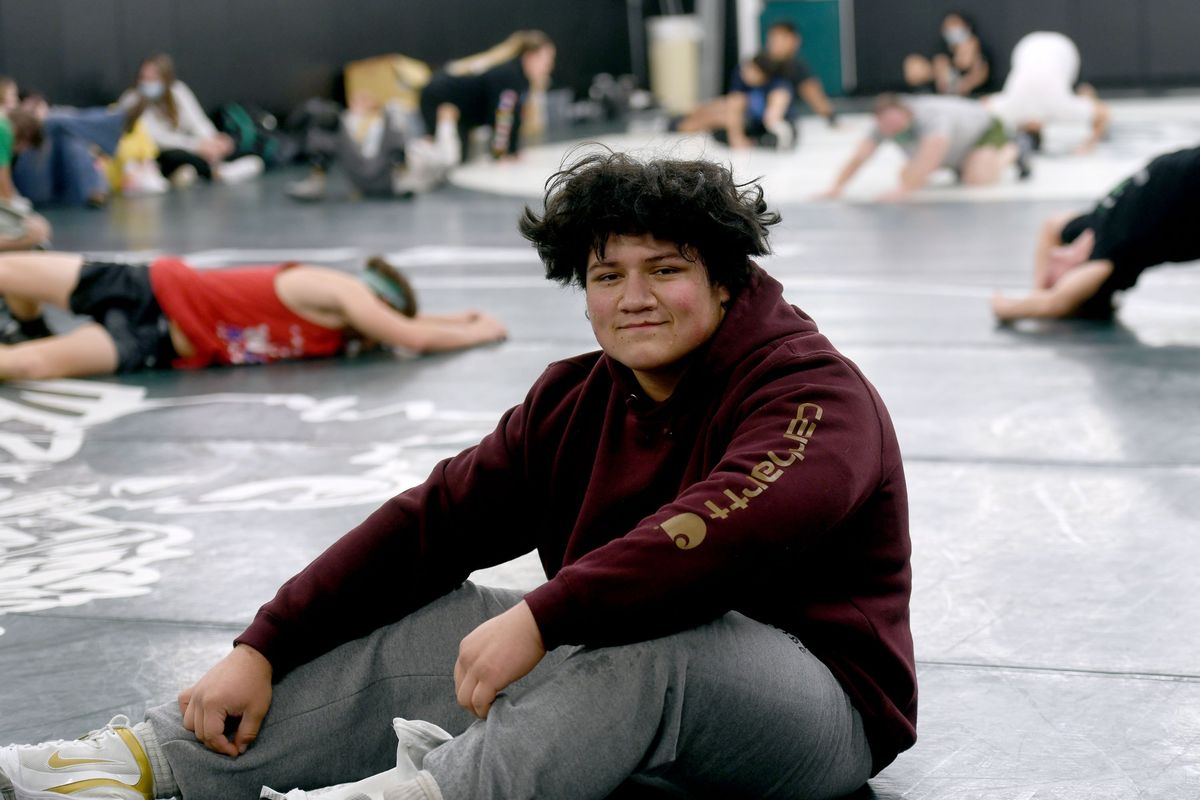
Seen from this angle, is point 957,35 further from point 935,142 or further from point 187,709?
point 187,709

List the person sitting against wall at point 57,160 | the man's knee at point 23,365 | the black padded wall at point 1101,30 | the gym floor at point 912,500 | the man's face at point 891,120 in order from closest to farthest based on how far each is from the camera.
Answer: the gym floor at point 912,500 → the man's knee at point 23,365 → the man's face at point 891,120 → the person sitting against wall at point 57,160 → the black padded wall at point 1101,30

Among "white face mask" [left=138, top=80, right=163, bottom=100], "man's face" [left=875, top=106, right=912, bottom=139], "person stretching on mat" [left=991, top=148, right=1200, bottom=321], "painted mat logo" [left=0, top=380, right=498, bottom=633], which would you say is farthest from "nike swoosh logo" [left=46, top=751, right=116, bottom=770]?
"white face mask" [left=138, top=80, right=163, bottom=100]

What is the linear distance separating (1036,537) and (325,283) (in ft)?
9.24

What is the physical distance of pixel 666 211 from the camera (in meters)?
1.96

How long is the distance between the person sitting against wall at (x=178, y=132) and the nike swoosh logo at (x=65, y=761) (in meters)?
10.8

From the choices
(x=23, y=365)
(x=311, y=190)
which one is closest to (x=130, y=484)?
(x=23, y=365)

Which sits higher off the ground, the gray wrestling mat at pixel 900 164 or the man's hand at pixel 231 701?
the man's hand at pixel 231 701

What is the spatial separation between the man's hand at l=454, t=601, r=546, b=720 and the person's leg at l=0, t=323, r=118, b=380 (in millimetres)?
3739

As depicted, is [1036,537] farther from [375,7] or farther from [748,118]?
[375,7]

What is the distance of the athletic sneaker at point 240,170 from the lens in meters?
12.8

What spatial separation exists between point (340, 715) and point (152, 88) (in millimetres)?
11392

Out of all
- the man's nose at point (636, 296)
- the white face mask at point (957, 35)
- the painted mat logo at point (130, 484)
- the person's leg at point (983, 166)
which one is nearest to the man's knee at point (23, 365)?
the painted mat logo at point (130, 484)

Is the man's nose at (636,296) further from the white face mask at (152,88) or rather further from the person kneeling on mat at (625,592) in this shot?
the white face mask at (152,88)

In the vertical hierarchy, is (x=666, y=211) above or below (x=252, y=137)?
above
